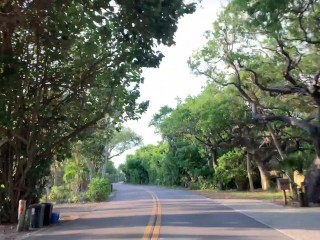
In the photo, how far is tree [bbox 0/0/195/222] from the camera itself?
397 inches

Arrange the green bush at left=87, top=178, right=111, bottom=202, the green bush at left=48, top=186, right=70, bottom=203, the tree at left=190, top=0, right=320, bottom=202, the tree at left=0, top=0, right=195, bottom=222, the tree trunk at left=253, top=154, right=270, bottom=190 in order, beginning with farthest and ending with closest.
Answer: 1. the tree trunk at left=253, top=154, right=270, bottom=190
2. the green bush at left=48, top=186, right=70, bottom=203
3. the green bush at left=87, top=178, right=111, bottom=202
4. the tree at left=190, top=0, right=320, bottom=202
5. the tree at left=0, top=0, right=195, bottom=222

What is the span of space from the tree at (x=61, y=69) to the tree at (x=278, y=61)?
20.4 ft

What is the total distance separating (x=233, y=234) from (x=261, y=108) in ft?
64.4

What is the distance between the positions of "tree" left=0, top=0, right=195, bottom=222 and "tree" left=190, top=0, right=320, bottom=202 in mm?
6233

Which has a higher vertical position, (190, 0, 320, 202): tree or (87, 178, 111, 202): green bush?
(190, 0, 320, 202): tree

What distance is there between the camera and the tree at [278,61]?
20.4 m

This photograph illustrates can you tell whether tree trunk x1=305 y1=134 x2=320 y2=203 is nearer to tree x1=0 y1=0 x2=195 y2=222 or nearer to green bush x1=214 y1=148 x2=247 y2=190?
tree x1=0 y1=0 x2=195 y2=222

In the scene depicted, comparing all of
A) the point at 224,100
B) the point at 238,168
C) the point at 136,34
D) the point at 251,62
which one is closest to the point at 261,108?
the point at 251,62

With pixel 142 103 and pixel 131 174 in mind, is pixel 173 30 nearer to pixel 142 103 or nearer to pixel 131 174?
pixel 142 103

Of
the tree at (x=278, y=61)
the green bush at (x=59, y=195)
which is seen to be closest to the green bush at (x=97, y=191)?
the green bush at (x=59, y=195)

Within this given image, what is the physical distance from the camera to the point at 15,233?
16.2 m

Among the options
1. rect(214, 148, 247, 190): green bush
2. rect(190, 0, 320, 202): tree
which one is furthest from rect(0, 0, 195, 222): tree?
rect(214, 148, 247, 190): green bush

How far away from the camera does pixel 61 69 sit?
62.3 feet

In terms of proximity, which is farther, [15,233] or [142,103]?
[142,103]
